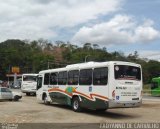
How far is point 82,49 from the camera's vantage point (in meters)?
130

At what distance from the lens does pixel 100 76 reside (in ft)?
70.0

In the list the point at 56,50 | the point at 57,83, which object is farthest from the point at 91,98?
the point at 56,50

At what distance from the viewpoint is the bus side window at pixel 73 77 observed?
24.3m

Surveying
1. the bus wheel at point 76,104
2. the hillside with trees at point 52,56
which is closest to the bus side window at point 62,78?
the bus wheel at point 76,104

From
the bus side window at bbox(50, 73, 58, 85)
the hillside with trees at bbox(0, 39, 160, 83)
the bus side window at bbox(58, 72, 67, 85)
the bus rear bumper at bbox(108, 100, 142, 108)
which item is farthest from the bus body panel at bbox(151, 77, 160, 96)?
the hillside with trees at bbox(0, 39, 160, 83)

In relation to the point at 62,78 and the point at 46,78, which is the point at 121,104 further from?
the point at 46,78

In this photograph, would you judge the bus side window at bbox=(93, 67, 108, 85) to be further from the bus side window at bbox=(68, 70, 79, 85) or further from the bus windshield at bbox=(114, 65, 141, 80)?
the bus side window at bbox=(68, 70, 79, 85)

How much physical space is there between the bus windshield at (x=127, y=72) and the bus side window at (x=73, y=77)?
13.5 feet

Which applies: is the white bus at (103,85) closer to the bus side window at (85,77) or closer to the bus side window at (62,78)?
the bus side window at (85,77)

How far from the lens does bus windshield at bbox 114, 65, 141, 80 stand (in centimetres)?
2062

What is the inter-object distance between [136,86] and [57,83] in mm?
7650

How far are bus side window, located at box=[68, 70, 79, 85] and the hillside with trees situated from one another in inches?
3081

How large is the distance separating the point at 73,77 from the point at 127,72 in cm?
480

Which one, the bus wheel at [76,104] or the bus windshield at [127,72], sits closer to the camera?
the bus windshield at [127,72]
